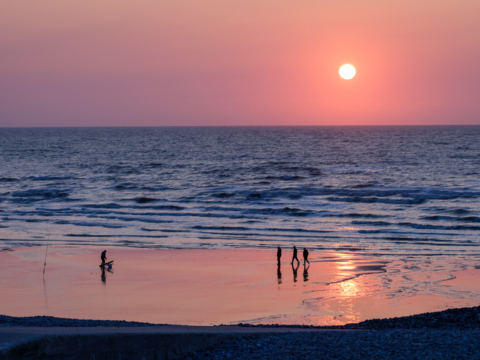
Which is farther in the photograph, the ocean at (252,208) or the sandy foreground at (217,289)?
the ocean at (252,208)

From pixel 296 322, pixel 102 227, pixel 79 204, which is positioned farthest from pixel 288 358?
pixel 79 204

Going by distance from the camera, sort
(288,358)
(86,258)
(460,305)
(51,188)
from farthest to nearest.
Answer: (51,188)
(86,258)
(460,305)
(288,358)

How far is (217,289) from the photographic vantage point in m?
19.6

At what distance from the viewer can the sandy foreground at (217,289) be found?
16.6 metres

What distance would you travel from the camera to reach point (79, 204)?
45188 mm

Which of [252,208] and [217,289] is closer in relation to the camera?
[217,289]

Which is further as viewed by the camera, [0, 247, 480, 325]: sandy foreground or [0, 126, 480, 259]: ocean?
[0, 126, 480, 259]: ocean

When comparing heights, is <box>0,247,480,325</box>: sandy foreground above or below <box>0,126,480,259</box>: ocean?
above

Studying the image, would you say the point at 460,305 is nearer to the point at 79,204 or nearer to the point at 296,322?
the point at 296,322

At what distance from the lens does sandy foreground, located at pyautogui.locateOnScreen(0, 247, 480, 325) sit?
16.6 metres

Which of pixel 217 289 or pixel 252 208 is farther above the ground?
pixel 217 289

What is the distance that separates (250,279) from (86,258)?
8159mm

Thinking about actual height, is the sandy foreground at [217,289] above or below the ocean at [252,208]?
above

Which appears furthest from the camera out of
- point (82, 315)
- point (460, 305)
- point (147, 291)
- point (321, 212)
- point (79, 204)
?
point (79, 204)
